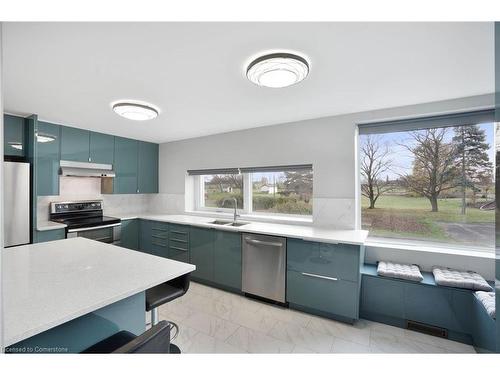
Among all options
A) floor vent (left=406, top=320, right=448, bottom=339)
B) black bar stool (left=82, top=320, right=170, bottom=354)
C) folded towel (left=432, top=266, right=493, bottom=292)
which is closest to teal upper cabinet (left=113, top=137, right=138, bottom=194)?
black bar stool (left=82, top=320, right=170, bottom=354)

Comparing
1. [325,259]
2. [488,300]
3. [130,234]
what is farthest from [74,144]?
[488,300]

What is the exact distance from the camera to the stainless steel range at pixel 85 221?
113 inches

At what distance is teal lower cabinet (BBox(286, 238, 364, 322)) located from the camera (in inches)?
81.0

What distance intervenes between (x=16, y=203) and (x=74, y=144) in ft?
3.31

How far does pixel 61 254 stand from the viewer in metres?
1.53

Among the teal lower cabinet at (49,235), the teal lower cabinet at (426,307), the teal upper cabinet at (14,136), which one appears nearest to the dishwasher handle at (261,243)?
the teal lower cabinet at (426,307)

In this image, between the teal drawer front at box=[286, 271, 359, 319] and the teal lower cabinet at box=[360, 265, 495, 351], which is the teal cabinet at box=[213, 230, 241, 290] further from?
the teal lower cabinet at box=[360, 265, 495, 351]

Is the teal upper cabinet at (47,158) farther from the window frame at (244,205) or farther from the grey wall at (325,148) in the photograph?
the grey wall at (325,148)

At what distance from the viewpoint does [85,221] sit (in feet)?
10.1

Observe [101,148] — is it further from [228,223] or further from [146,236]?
[228,223]

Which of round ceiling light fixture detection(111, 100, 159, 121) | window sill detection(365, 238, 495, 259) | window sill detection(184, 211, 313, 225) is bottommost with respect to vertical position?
window sill detection(365, 238, 495, 259)

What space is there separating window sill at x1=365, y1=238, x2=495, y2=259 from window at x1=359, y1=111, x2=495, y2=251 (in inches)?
1.7
